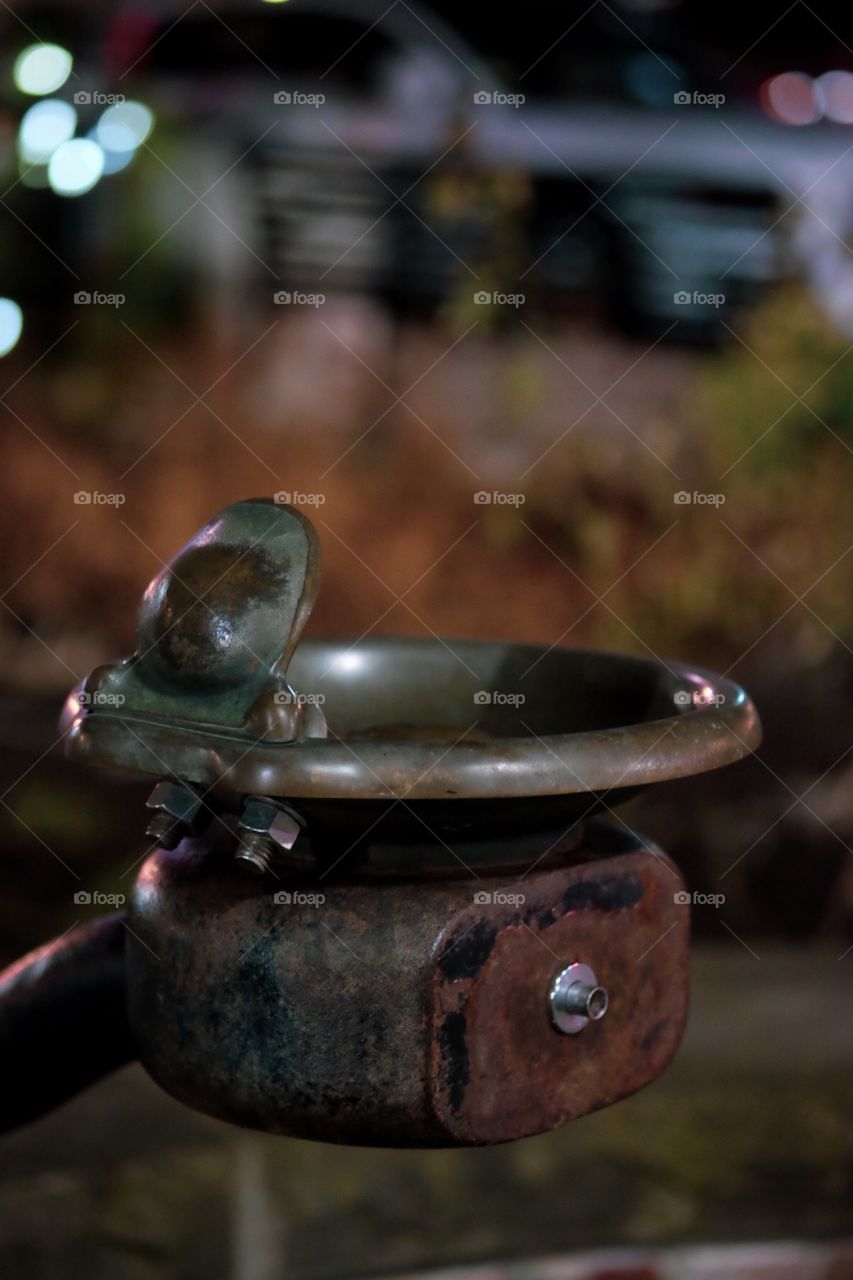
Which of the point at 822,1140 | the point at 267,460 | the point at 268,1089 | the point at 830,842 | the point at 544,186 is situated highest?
the point at 268,1089

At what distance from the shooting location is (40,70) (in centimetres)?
497

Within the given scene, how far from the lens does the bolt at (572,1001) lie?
1.15 meters

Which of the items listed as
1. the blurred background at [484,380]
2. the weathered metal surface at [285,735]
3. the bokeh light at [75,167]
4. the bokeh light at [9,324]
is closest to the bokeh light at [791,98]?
the blurred background at [484,380]

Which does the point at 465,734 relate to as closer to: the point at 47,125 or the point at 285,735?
the point at 285,735

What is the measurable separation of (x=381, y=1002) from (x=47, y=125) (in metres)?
4.30

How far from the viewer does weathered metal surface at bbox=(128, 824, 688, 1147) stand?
1.11 m

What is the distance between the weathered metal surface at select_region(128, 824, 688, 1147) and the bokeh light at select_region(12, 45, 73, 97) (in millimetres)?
4240

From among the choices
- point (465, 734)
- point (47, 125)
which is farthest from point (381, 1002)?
point (47, 125)

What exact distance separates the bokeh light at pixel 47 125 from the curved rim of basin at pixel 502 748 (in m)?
3.82

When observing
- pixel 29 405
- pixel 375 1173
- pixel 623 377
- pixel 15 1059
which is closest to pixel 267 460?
pixel 29 405

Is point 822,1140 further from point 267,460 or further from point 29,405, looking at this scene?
point 29,405

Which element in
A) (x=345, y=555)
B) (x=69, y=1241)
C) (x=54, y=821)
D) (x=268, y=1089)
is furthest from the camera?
(x=345, y=555)

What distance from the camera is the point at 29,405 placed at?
5086 mm

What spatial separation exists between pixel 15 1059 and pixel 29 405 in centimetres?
403
